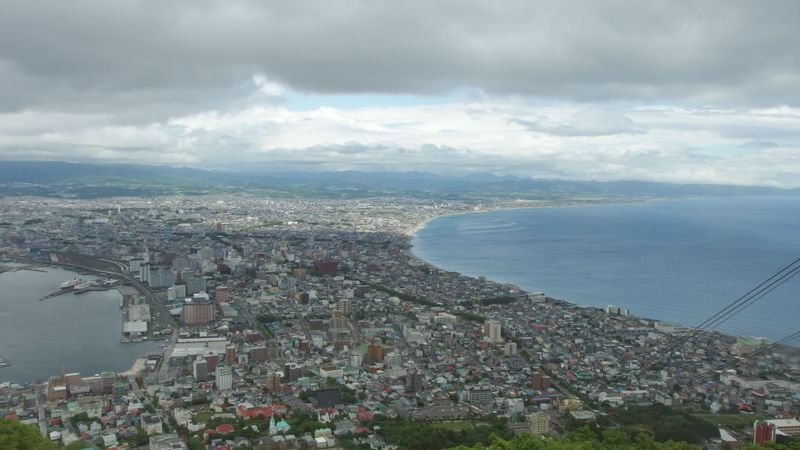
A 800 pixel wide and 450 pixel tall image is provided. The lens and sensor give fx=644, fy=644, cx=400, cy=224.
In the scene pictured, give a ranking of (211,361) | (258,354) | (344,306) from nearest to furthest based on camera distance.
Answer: (211,361)
(258,354)
(344,306)

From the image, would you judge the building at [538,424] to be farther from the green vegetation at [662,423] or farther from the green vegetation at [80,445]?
the green vegetation at [80,445]

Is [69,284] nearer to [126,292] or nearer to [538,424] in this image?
[126,292]

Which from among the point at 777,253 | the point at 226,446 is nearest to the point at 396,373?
the point at 226,446

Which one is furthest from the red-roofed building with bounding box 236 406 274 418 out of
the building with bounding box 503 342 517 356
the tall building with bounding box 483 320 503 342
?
the tall building with bounding box 483 320 503 342

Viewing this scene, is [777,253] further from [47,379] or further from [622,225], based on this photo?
[47,379]

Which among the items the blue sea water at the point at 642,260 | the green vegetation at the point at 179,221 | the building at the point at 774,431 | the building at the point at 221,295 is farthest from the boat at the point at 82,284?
the building at the point at 774,431

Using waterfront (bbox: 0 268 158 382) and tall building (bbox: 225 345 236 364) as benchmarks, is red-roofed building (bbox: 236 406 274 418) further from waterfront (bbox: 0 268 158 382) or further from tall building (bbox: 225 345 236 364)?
waterfront (bbox: 0 268 158 382)

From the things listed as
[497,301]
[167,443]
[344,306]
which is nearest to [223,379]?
[167,443]
